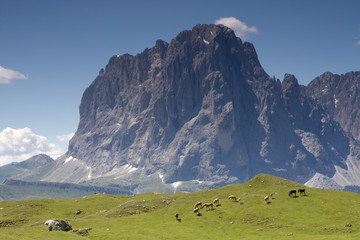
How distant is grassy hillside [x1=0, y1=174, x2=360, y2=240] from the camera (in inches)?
2522

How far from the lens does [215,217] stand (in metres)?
75.1

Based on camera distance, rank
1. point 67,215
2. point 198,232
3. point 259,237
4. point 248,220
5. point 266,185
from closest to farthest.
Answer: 1. point 259,237
2. point 198,232
3. point 248,220
4. point 67,215
5. point 266,185

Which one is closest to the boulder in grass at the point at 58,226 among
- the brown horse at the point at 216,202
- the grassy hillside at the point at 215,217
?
the grassy hillside at the point at 215,217

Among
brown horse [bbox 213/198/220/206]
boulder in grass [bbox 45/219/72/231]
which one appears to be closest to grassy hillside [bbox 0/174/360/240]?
brown horse [bbox 213/198/220/206]

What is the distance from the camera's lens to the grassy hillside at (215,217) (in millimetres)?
64062

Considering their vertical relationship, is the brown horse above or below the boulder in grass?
above

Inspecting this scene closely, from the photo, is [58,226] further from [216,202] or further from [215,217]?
[216,202]

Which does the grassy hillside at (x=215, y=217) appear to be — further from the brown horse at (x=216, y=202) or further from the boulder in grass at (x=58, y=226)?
the boulder in grass at (x=58, y=226)

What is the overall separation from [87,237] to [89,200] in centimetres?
4524

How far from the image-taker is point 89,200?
107000mm

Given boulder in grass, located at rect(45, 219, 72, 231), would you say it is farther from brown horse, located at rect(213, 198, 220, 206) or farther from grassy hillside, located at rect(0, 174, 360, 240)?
brown horse, located at rect(213, 198, 220, 206)

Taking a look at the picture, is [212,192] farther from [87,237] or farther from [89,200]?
[87,237]

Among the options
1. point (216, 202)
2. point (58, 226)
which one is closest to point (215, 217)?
point (216, 202)

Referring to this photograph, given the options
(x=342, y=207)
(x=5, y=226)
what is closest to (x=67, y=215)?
(x=5, y=226)
